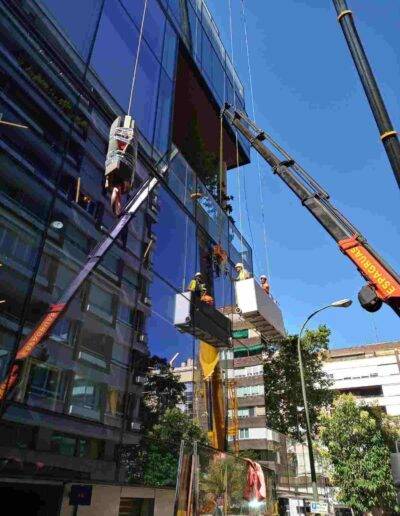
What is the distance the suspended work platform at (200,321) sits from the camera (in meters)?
13.0

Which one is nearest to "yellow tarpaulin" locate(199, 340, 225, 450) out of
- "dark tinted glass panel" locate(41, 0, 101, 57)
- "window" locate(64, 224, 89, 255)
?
"window" locate(64, 224, 89, 255)

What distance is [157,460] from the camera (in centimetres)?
1127

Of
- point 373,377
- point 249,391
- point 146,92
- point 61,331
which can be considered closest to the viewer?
point 61,331

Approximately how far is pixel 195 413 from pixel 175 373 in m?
1.87

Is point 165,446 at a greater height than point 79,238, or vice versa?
point 79,238

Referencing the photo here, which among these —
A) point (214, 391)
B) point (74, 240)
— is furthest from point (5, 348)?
point (214, 391)

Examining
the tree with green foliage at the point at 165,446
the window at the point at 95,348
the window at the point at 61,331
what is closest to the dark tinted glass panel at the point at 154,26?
the window at the point at 95,348

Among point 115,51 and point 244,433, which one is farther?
point 244,433

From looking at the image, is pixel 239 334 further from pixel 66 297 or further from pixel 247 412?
pixel 247 412

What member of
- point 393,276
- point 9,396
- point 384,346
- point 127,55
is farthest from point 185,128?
point 384,346

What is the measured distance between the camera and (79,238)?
33.5ft

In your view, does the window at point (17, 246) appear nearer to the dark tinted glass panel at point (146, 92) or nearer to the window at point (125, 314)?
the window at point (125, 314)

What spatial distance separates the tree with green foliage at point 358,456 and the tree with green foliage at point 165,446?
18.1 meters

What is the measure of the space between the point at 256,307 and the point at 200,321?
189 centimetres
